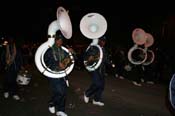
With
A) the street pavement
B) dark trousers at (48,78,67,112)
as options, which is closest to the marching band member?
dark trousers at (48,78,67,112)

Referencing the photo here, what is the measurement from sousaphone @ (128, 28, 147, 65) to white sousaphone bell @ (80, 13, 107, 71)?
4414mm

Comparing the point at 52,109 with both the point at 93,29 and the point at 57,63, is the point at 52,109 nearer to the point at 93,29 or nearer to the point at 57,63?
the point at 57,63

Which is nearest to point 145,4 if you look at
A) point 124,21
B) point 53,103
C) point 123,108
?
point 124,21

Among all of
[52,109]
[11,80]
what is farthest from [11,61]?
[52,109]

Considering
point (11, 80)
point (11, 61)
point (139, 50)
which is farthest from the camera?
point (139, 50)

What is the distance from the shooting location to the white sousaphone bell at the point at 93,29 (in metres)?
9.71

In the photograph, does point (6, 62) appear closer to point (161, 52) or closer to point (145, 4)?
point (161, 52)

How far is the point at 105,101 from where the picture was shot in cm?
1062

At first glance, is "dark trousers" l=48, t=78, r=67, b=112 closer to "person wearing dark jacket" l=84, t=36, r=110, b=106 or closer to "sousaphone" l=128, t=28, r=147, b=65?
"person wearing dark jacket" l=84, t=36, r=110, b=106

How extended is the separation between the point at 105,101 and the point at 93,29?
7.11ft

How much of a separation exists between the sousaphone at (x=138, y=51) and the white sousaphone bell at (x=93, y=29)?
14.5 feet

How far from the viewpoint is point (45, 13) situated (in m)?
32.5

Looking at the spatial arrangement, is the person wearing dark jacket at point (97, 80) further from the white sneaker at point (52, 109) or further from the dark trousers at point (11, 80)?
the dark trousers at point (11, 80)

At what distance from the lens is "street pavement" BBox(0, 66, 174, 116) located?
29.7ft
